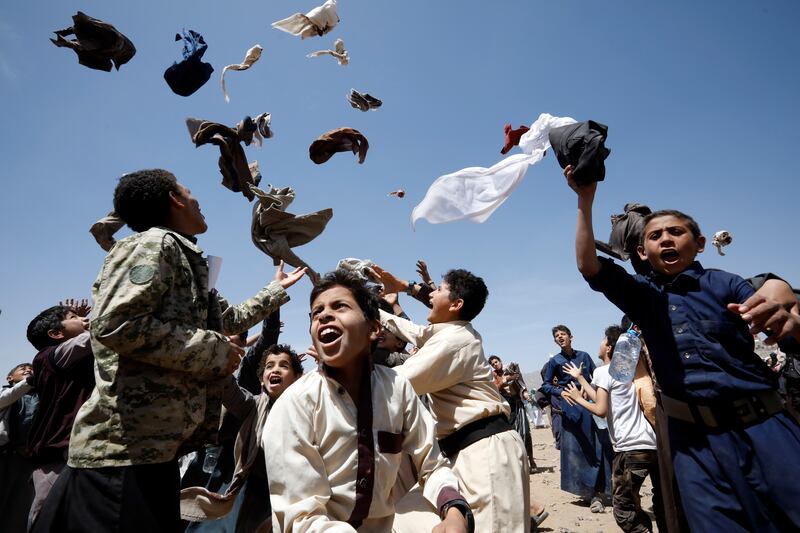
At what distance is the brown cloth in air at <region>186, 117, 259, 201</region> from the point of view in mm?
3896

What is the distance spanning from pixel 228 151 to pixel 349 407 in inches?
115

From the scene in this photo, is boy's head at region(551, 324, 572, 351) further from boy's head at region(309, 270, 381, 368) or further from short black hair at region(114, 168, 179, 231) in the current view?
short black hair at region(114, 168, 179, 231)

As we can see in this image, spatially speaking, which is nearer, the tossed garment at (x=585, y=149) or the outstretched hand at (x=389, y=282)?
the tossed garment at (x=585, y=149)

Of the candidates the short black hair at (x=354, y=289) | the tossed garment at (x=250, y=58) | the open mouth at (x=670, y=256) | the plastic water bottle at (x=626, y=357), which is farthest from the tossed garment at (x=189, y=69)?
the plastic water bottle at (x=626, y=357)

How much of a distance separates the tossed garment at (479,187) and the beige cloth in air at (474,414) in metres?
1.12

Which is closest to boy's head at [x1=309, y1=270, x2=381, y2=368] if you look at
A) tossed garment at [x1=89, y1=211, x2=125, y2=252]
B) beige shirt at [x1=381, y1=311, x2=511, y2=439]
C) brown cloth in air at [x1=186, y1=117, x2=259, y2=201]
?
beige shirt at [x1=381, y1=311, x2=511, y2=439]

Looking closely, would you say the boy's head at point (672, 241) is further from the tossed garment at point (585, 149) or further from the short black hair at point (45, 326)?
the short black hair at point (45, 326)

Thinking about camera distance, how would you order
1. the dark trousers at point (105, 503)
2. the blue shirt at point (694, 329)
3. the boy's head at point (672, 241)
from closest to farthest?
the dark trousers at point (105, 503)
the blue shirt at point (694, 329)
the boy's head at point (672, 241)

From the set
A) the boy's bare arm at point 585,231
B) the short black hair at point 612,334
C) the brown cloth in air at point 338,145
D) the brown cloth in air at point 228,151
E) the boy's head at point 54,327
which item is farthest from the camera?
the short black hair at point 612,334

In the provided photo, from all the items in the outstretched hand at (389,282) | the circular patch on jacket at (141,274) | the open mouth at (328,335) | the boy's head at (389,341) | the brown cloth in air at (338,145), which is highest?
the brown cloth in air at (338,145)

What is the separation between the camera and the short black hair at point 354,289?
2.25 metres

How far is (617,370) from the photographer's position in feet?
16.9

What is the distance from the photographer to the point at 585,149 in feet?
7.26

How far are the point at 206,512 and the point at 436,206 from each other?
9.65 feet
